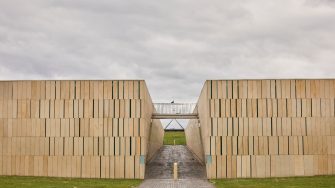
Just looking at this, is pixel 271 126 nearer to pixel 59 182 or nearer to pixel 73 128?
pixel 73 128

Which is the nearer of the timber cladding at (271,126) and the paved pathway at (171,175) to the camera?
the paved pathway at (171,175)

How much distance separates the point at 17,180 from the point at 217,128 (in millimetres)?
13737

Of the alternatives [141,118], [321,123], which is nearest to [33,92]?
[141,118]

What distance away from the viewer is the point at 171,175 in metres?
33.4

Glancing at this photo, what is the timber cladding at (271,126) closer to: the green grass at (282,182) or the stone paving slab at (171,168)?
the green grass at (282,182)

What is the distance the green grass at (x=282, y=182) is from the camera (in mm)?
27516

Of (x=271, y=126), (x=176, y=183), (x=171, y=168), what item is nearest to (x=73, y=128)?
(x=171, y=168)

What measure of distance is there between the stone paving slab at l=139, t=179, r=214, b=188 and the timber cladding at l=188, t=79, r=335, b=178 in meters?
2.92

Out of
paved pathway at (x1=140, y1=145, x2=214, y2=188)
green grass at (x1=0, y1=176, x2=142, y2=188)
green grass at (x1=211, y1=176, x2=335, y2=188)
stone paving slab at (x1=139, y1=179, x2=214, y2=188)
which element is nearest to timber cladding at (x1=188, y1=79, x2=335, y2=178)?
green grass at (x1=211, y1=176, x2=335, y2=188)

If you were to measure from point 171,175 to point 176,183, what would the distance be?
3.94 meters

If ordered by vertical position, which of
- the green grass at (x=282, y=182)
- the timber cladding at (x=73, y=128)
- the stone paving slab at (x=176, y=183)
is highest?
the timber cladding at (x=73, y=128)

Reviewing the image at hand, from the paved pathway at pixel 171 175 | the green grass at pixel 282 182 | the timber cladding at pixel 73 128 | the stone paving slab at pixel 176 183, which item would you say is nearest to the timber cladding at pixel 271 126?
the green grass at pixel 282 182

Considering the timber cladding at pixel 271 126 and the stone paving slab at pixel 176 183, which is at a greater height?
the timber cladding at pixel 271 126

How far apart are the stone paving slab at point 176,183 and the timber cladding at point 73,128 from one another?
9.04 ft
